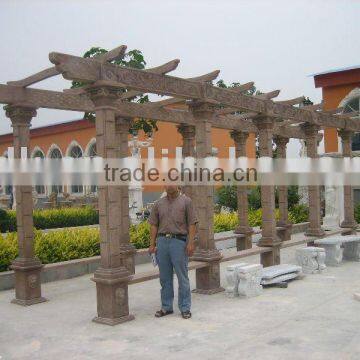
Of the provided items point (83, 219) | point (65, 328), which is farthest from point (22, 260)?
point (83, 219)

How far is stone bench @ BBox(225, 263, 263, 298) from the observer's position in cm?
778

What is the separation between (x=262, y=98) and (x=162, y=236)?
4059mm

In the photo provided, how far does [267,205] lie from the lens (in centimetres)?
978

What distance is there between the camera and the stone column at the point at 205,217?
27.2 feet

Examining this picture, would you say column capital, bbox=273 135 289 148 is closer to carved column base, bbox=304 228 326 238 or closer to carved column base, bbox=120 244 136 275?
carved column base, bbox=304 228 326 238

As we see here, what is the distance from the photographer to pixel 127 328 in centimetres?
635

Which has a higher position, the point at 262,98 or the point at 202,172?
the point at 262,98

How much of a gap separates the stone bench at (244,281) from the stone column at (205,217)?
420 mm

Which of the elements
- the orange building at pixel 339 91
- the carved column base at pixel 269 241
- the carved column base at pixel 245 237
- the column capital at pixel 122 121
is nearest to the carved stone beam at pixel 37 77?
the column capital at pixel 122 121

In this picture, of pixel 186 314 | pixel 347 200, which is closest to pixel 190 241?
pixel 186 314

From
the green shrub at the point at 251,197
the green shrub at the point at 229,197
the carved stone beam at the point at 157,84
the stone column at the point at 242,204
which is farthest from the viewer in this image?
the green shrub at the point at 229,197

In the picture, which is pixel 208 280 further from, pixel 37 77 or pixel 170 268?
pixel 37 77

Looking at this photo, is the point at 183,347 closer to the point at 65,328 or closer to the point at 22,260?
the point at 65,328

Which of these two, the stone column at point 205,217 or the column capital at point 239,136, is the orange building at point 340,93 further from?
the stone column at point 205,217
